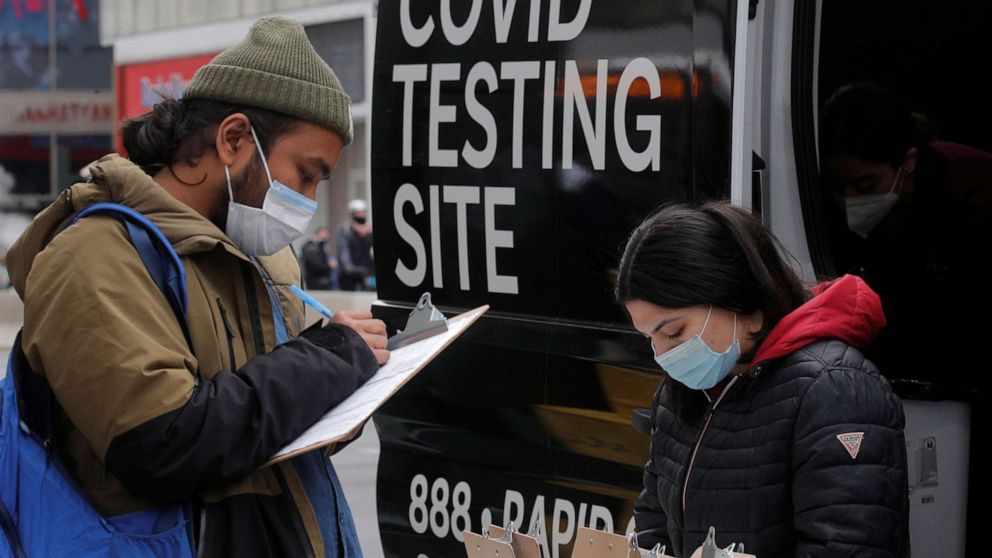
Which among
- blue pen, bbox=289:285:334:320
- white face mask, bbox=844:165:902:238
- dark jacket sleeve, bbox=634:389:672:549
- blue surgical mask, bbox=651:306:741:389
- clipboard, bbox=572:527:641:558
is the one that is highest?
white face mask, bbox=844:165:902:238

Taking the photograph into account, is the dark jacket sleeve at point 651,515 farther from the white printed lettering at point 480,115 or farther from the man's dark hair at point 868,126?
the man's dark hair at point 868,126

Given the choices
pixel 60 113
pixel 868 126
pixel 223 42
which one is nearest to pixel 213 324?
pixel 868 126

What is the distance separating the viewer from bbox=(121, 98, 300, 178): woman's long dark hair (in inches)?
89.3

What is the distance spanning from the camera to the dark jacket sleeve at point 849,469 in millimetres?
1994

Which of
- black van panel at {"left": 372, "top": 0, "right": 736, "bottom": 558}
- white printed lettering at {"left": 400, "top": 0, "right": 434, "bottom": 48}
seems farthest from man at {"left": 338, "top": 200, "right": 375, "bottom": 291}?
white printed lettering at {"left": 400, "top": 0, "right": 434, "bottom": 48}

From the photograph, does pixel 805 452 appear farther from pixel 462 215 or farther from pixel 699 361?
pixel 462 215

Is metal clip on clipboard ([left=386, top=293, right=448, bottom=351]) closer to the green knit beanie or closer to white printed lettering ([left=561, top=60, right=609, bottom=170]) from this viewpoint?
the green knit beanie

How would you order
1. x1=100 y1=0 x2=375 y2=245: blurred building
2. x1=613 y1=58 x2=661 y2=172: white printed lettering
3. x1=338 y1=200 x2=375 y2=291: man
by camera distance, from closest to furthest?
1. x1=613 y1=58 x2=661 y2=172: white printed lettering
2. x1=338 y1=200 x2=375 y2=291: man
3. x1=100 y1=0 x2=375 y2=245: blurred building

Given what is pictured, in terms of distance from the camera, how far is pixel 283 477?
2217mm

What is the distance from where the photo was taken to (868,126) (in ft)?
12.2

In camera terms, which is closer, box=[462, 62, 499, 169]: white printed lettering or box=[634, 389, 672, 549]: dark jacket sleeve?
box=[634, 389, 672, 549]: dark jacket sleeve

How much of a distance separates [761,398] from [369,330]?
65 cm

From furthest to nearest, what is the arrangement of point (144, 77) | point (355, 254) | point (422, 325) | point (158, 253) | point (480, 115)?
point (144, 77) → point (355, 254) → point (480, 115) → point (422, 325) → point (158, 253)

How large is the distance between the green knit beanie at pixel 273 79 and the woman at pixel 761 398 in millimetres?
580
